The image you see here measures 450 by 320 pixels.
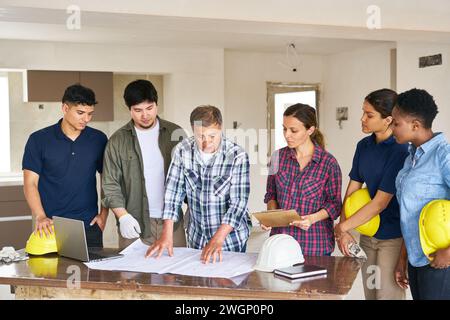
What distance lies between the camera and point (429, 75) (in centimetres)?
576

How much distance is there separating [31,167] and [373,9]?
9.67ft

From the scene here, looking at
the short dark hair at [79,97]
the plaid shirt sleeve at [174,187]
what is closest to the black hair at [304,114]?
the plaid shirt sleeve at [174,187]

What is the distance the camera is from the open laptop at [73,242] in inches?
96.2

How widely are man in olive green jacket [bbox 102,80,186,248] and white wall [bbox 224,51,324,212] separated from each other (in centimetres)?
486

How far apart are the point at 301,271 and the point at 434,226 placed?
537 millimetres

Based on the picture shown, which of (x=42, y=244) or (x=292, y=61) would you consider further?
(x=292, y=61)

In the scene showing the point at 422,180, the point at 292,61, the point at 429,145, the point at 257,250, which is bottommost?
the point at 257,250

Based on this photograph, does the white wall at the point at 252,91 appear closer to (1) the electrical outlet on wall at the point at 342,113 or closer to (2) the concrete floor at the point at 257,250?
(2) the concrete floor at the point at 257,250

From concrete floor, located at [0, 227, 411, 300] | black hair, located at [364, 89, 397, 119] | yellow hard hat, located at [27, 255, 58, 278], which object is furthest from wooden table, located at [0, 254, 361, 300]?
concrete floor, located at [0, 227, 411, 300]

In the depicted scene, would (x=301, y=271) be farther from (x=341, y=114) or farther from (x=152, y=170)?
(x=341, y=114)

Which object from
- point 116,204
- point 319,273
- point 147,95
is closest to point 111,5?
point 147,95

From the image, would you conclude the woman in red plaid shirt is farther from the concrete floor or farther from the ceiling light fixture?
the ceiling light fixture

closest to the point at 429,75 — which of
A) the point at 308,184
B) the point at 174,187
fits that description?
the point at 308,184

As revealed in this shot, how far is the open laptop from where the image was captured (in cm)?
244
